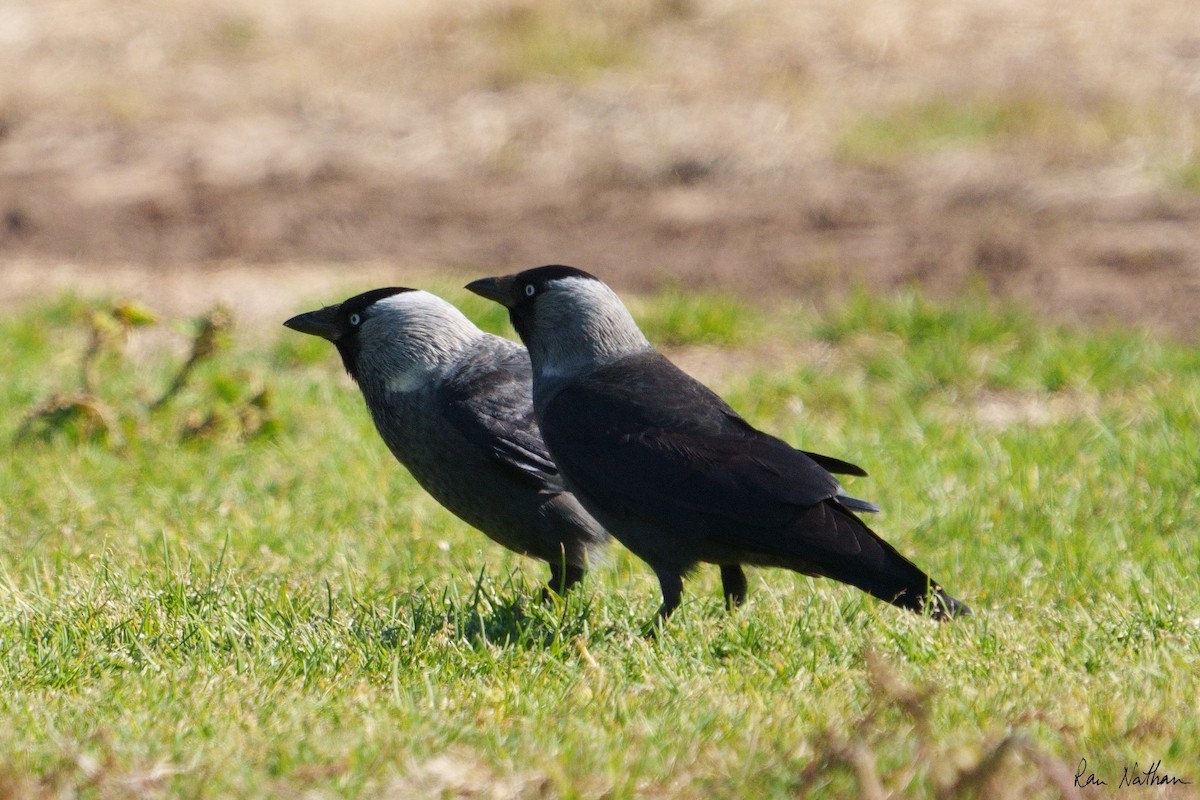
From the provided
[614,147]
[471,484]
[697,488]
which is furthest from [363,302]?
[614,147]

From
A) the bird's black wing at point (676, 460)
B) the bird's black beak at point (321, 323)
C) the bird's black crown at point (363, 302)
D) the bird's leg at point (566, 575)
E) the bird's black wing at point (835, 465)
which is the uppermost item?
the bird's black crown at point (363, 302)

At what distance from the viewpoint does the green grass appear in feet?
10.5

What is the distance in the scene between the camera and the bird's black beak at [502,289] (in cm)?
509

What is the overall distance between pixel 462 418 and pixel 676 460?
0.77 metres

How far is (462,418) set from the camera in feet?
16.1

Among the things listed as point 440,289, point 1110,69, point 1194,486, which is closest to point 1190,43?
point 1110,69

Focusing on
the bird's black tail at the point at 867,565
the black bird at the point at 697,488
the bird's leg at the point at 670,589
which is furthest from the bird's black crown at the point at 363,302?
the bird's black tail at the point at 867,565

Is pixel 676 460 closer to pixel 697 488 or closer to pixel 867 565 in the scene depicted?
pixel 697 488

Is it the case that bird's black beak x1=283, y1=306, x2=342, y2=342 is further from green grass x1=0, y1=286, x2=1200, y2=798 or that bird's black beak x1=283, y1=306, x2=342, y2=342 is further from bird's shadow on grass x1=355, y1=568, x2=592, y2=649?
bird's shadow on grass x1=355, y1=568, x2=592, y2=649

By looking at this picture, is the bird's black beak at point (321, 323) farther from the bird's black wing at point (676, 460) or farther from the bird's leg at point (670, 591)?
the bird's leg at point (670, 591)

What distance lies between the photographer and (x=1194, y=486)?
6.12m

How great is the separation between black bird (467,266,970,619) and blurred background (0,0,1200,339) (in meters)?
5.12

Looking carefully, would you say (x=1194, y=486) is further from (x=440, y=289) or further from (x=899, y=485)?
(x=440, y=289)
